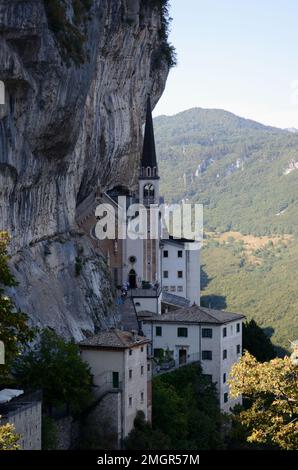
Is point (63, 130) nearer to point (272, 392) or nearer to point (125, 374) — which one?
point (125, 374)

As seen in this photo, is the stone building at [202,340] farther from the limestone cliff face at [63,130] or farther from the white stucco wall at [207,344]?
the limestone cliff face at [63,130]

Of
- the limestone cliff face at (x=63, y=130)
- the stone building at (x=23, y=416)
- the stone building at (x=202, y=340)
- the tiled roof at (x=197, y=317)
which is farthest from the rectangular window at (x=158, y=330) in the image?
the stone building at (x=23, y=416)

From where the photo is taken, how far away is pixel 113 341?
44.5 m

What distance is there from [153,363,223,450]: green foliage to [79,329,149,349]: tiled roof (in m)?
3.32

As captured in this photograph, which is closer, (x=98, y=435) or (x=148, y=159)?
(x=98, y=435)

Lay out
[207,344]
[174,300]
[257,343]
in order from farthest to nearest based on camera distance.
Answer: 1. [174,300]
2. [257,343]
3. [207,344]

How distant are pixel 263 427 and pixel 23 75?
21344mm

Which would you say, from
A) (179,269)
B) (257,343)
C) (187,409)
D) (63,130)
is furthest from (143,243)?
(63,130)

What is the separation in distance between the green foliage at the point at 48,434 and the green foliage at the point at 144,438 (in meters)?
5.88

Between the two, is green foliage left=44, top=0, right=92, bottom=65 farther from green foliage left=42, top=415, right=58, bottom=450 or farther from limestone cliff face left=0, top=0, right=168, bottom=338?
green foliage left=42, top=415, right=58, bottom=450

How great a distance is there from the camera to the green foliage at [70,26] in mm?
42188

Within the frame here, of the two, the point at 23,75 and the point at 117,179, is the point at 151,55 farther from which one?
the point at 23,75

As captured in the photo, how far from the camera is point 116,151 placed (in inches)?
2611

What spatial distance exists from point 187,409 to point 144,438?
8099mm
